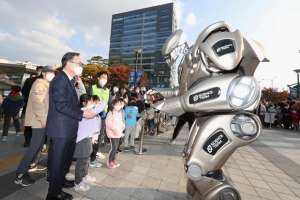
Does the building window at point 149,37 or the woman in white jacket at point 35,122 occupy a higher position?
→ the building window at point 149,37

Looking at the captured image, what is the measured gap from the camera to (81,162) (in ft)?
8.36

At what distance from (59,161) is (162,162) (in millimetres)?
2371

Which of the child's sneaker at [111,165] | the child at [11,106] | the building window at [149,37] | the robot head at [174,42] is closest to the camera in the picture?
the robot head at [174,42]

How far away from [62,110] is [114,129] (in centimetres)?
154

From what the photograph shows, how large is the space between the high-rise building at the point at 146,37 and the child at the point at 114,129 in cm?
5813

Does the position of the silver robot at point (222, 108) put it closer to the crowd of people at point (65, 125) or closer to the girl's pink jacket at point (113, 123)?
the crowd of people at point (65, 125)

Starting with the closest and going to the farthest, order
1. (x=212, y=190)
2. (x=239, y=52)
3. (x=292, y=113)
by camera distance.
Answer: (x=239, y=52) < (x=212, y=190) < (x=292, y=113)

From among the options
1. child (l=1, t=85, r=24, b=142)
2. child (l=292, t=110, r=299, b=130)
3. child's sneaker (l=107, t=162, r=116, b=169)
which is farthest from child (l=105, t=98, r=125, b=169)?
child (l=292, t=110, r=299, b=130)

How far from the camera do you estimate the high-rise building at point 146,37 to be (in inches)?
2579

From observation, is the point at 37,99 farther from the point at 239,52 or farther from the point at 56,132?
the point at 239,52

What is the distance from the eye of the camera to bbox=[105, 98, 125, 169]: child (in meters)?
3.40

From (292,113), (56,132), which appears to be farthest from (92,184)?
(292,113)

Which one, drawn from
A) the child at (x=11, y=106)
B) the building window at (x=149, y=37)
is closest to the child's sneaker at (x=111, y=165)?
the child at (x=11, y=106)

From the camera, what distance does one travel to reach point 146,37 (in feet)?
228
